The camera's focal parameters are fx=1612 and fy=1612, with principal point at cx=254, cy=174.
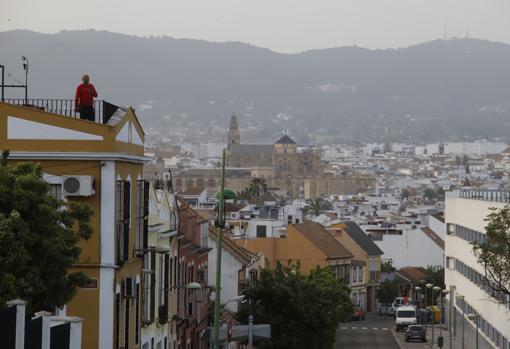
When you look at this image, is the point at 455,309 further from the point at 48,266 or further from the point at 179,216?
the point at 48,266

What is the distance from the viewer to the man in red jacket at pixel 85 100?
28422 millimetres

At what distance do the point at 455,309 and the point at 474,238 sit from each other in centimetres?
1225

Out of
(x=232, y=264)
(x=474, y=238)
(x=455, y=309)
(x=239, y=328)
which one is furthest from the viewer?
(x=455, y=309)

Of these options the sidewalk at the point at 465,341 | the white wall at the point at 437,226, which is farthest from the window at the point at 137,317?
the white wall at the point at 437,226

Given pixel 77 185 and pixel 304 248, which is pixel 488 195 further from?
pixel 77 185

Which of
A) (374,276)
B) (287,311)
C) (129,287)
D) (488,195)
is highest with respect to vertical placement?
(488,195)

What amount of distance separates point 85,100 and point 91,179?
1997mm

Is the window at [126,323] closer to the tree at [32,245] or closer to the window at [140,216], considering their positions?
the window at [140,216]

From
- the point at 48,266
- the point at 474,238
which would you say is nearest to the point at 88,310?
the point at 48,266

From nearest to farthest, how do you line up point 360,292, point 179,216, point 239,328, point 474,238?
point 239,328
point 179,216
point 474,238
point 360,292

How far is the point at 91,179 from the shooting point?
27.2m

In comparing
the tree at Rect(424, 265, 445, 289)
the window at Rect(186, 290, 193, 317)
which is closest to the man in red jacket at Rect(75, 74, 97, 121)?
the window at Rect(186, 290, 193, 317)

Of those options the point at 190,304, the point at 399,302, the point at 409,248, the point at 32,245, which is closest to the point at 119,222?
the point at 32,245

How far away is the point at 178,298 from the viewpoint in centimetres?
4100
